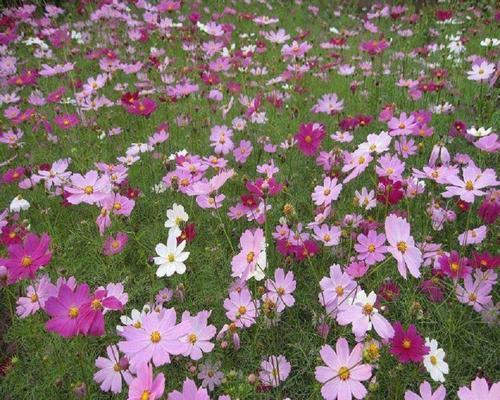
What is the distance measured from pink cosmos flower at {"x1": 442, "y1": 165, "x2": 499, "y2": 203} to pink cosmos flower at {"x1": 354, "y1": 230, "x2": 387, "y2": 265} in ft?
0.80

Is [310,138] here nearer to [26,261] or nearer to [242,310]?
[242,310]

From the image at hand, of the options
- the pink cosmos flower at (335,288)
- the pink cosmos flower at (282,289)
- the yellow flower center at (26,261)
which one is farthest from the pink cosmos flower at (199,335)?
the yellow flower center at (26,261)

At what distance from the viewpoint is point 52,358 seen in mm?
1436

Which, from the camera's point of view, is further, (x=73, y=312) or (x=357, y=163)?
(x=357, y=163)

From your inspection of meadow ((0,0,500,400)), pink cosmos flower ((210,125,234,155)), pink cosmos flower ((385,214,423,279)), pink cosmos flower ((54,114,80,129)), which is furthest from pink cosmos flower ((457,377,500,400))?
pink cosmos flower ((54,114,80,129))

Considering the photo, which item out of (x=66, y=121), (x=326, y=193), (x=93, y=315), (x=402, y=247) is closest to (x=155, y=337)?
(x=93, y=315)

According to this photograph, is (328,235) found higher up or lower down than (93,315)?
lower down

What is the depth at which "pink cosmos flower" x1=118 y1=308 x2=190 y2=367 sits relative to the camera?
103 centimetres

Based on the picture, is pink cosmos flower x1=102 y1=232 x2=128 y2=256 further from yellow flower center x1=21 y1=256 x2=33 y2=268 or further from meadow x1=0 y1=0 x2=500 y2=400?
yellow flower center x1=21 y1=256 x2=33 y2=268

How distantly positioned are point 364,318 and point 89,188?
1.00m

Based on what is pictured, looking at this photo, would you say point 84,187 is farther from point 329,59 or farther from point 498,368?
point 329,59

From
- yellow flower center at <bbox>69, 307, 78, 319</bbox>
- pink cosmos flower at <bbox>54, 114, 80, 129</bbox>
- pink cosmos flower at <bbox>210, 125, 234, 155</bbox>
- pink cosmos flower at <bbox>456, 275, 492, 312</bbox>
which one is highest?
yellow flower center at <bbox>69, 307, 78, 319</bbox>

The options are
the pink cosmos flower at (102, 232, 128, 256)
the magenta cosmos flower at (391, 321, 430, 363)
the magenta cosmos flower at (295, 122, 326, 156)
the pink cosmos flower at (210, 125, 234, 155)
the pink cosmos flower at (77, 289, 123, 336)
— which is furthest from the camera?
the pink cosmos flower at (210, 125, 234, 155)

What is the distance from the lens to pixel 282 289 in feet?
4.69
